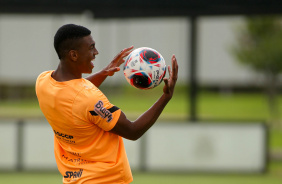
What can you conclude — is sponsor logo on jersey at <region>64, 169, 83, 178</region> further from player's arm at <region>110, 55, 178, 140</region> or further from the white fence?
the white fence

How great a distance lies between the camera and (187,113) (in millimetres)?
23344

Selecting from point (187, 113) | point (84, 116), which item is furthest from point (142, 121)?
point (187, 113)

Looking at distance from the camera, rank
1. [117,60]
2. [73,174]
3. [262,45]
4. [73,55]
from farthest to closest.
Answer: [262,45] < [117,60] < [73,174] < [73,55]

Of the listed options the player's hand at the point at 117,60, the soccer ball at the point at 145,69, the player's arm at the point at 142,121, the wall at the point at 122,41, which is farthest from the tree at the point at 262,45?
the player's arm at the point at 142,121

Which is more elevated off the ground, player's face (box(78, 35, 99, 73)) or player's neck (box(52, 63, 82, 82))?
player's face (box(78, 35, 99, 73))

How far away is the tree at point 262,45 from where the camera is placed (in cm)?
2033

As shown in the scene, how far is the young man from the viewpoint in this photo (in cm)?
370

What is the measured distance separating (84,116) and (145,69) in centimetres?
71

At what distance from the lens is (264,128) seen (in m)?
11.1

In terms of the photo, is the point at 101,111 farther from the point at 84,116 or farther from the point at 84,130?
the point at 84,130

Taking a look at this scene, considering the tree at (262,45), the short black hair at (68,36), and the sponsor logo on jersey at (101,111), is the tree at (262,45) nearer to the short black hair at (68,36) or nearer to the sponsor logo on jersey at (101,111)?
the short black hair at (68,36)

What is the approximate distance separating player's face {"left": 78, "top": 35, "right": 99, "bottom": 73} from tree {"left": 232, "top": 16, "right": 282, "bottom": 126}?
655 inches

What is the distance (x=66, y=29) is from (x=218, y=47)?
21.8 m

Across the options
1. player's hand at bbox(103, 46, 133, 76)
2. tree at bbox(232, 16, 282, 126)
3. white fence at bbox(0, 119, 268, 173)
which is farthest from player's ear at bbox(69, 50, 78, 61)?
tree at bbox(232, 16, 282, 126)
